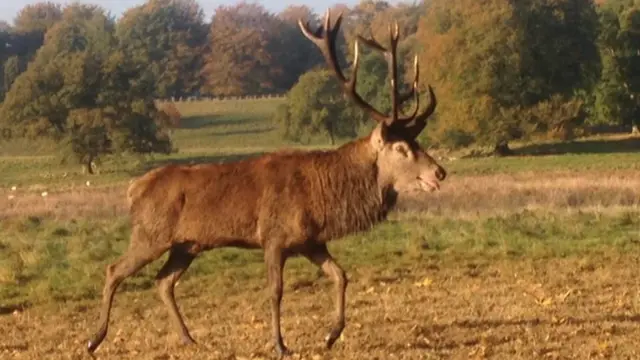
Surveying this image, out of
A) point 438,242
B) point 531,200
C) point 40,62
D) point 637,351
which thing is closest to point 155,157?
point 40,62

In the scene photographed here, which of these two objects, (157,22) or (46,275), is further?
(157,22)

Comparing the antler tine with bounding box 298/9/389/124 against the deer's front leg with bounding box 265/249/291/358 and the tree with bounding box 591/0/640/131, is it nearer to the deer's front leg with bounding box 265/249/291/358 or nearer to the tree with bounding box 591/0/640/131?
the deer's front leg with bounding box 265/249/291/358

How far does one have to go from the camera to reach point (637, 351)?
10.9 meters

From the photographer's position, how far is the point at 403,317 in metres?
13.6

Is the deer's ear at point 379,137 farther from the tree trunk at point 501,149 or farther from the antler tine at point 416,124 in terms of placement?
the tree trunk at point 501,149

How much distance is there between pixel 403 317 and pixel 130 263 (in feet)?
10.3

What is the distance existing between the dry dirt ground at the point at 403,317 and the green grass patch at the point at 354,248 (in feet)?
2.78

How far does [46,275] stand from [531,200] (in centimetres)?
1602

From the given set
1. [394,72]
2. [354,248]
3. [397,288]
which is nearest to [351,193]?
[394,72]

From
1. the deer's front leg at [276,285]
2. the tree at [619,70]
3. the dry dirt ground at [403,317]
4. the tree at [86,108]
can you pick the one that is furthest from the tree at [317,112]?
the deer's front leg at [276,285]

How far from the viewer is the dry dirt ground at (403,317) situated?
11.4 meters

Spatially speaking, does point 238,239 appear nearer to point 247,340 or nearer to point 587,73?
point 247,340

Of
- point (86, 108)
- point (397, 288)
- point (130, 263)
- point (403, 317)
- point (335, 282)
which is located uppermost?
point (130, 263)

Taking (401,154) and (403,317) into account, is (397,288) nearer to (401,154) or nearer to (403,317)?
(403,317)
